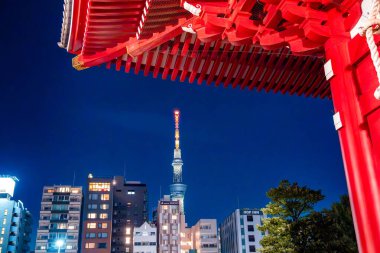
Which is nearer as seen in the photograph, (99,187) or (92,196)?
(92,196)

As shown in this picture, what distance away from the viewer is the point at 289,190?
1540 cm

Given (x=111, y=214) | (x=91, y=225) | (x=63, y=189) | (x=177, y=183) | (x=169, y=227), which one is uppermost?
Answer: (x=177, y=183)

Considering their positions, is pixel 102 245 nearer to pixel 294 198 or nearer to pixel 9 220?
pixel 9 220

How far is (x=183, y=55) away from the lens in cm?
687

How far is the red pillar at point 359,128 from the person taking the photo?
4121 mm

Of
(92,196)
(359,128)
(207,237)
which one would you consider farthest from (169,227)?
(359,128)

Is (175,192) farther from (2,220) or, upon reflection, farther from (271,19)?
(271,19)

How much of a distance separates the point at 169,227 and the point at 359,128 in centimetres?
7292

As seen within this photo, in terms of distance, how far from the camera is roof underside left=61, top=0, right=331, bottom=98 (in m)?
6.00

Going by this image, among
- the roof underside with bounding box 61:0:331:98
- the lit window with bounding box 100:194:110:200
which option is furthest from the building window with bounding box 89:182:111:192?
the roof underside with bounding box 61:0:331:98

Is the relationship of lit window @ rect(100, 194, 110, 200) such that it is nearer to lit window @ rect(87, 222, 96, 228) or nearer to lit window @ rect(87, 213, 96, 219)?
lit window @ rect(87, 213, 96, 219)

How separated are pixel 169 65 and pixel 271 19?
2.75 meters

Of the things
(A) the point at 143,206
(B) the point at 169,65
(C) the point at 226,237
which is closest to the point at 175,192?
(A) the point at 143,206

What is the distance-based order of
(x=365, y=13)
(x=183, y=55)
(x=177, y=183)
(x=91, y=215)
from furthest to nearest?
(x=177, y=183) → (x=91, y=215) → (x=183, y=55) → (x=365, y=13)
